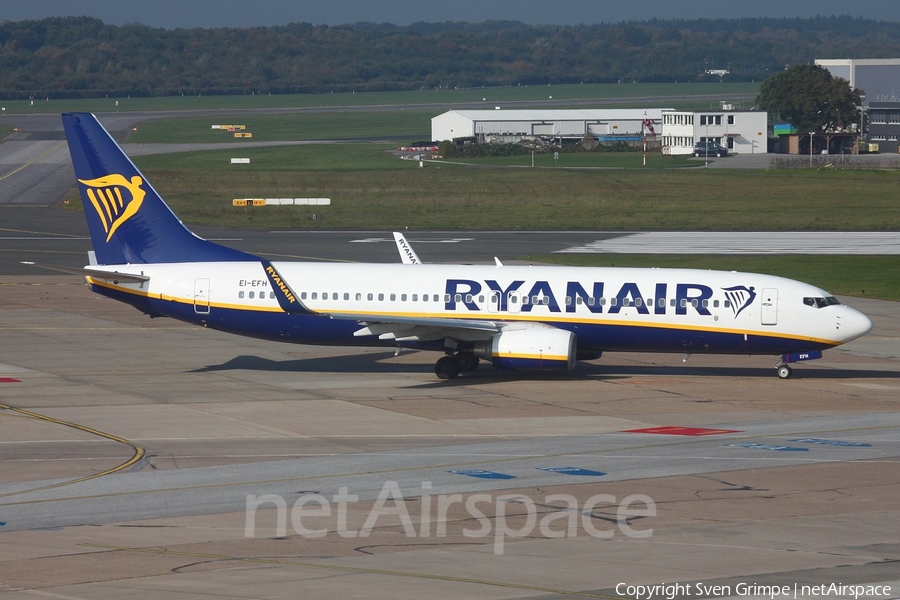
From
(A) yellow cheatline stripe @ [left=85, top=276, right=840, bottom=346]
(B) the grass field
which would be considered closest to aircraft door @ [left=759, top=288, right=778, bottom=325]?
(A) yellow cheatline stripe @ [left=85, top=276, right=840, bottom=346]

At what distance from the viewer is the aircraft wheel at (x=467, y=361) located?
42.7 meters

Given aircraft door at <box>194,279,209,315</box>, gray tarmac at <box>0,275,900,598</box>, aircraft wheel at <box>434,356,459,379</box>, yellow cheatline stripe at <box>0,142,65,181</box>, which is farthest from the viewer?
yellow cheatline stripe at <box>0,142,65,181</box>

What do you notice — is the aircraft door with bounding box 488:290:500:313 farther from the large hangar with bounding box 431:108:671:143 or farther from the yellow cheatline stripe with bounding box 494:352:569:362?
the large hangar with bounding box 431:108:671:143

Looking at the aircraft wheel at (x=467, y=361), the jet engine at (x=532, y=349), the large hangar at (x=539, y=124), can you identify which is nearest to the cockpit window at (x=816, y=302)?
the jet engine at (x=532, y=349)

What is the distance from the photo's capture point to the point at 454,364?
42594mm

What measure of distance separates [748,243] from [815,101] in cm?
10085

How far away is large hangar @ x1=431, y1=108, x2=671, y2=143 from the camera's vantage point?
186 metres

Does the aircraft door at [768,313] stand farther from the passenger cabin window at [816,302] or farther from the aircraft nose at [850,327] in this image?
the aircraft nose at [850,327]

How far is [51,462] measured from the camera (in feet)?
96.0

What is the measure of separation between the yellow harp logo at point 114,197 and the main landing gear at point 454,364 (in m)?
13.3

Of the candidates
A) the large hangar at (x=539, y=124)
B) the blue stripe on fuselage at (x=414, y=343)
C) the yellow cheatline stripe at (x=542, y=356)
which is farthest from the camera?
the large hangar at (x=539, y=124)

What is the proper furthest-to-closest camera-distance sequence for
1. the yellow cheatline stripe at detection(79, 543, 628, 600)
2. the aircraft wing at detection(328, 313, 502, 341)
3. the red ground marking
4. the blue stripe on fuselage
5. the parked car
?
the parked car → the blue stripe on fuselage → the aircraft wing at detection(328, 313, 502, 341) → the red ground marking → the yellow cheatline stripe at detection(79, 543, 628, 600)

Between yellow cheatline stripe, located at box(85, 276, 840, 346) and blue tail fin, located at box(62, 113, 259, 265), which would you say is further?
blue tail fin, located at box(62, 113, 259, 265)

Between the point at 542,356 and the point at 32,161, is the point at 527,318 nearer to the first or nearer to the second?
the point at 542,356
